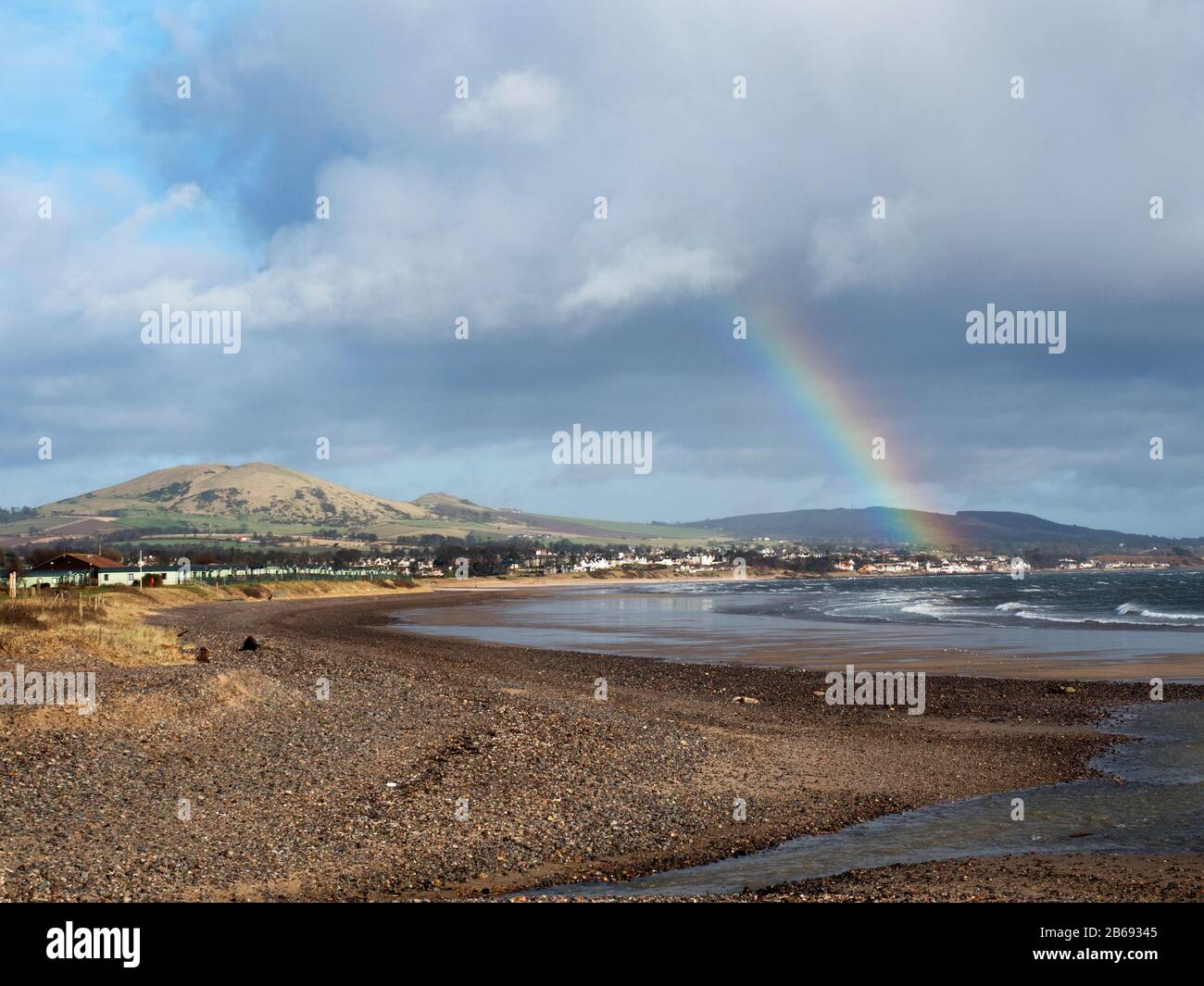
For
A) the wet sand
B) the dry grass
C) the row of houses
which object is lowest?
the wet sand

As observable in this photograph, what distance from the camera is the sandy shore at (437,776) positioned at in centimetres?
1165

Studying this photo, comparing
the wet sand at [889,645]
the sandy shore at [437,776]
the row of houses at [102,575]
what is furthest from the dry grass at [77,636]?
the row of houses at [102,575]

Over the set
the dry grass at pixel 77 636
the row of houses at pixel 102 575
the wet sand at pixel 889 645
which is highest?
the dry grass at pixel 77 636

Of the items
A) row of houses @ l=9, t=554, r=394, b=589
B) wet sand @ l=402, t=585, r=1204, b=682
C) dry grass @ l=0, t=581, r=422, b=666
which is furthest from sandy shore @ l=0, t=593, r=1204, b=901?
row of houses @ l=9, t=554, r=394, b=589

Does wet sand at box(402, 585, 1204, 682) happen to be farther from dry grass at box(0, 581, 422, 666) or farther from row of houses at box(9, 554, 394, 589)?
row of houses at box(9, 554, 394, 589)

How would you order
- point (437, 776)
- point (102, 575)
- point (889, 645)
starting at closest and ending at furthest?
point (437, 776), point (889, 645), point (102, 575)

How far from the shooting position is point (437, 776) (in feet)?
52.9

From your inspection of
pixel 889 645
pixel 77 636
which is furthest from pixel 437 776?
pixel 889 645

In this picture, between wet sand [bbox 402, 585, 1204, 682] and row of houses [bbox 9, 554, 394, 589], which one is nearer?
wet sand [bbox 402, 585, 1204, 682]

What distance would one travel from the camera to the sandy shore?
11648 mm

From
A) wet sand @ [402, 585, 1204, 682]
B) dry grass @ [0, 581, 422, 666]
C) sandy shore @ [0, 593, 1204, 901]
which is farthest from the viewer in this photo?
wet sand @ [402, 585, 1204, 682]

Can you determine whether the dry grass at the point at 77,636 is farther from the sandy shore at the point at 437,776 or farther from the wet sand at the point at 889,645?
the wet sand at the point at 889,645

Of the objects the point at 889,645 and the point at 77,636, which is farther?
the point at 889,645

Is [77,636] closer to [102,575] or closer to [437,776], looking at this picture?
[437,776]
